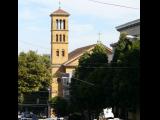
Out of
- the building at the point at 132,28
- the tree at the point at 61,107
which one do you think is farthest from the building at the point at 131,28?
the tree at the point at 61,107

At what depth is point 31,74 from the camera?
3000 inches

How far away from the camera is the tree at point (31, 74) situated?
7400cm

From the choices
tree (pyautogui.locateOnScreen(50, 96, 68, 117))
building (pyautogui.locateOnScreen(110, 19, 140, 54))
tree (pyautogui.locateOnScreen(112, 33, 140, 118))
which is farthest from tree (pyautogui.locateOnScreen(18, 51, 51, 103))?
tree (pyautogui.locateOnScreen(112, 33, 140, 118))

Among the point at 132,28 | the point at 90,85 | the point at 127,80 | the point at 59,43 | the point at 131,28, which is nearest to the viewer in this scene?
the point at 127,80

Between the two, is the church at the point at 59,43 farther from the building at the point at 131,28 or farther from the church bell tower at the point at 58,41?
the building at the point at 131,28

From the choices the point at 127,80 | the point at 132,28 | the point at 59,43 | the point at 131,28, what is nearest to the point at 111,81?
the point at 127,80

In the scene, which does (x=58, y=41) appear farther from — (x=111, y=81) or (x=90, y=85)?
(x=111, y=81)

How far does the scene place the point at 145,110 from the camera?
7.03m

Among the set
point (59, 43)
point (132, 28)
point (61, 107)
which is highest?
point (59, 43)

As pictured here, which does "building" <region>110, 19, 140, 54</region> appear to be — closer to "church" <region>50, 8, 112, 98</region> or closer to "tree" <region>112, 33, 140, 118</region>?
"tree" <region>112, 33, 140, 118</region>

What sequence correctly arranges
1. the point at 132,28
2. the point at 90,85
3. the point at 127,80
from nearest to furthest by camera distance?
the point at 127,80, the point at 90,85, the point at 132,28

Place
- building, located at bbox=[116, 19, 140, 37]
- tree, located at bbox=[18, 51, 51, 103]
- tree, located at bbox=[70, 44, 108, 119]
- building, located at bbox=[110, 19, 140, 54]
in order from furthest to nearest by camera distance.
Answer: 1. tree, located at bbox=[18, 51, 51, 103]
2. building, located at bbox=[116, 19, 140, 37]
3. building, located at bbox=[110, 19, 140, 54]
4. tree, located at bbox=[70, 44, 108, 119]

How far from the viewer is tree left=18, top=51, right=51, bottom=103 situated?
2913 inches
